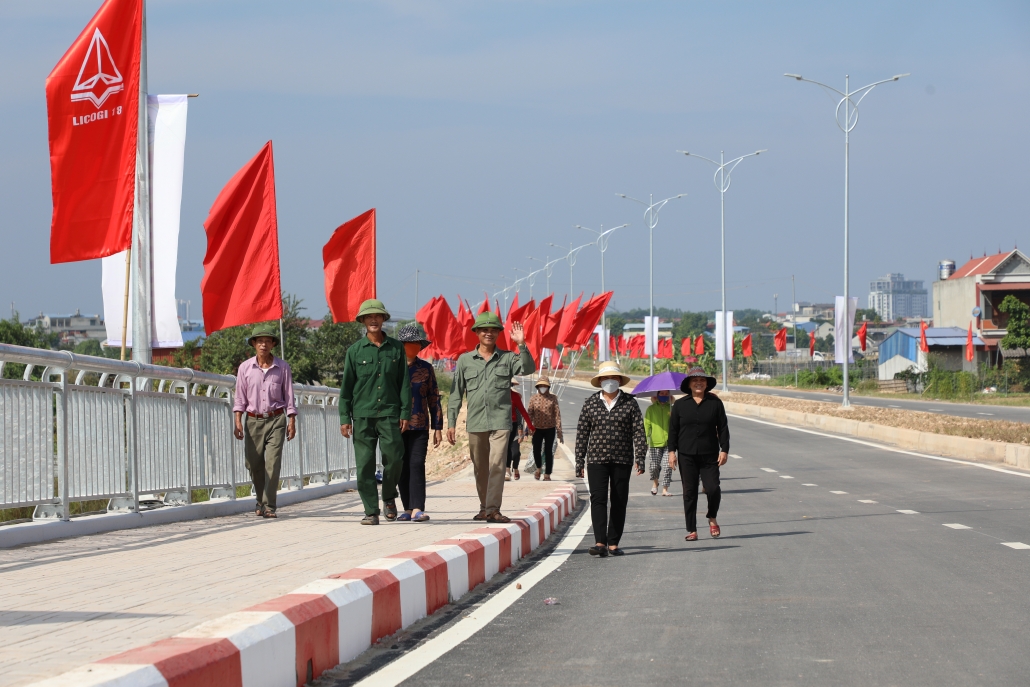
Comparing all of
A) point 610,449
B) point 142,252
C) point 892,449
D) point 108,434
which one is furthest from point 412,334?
point 892,449

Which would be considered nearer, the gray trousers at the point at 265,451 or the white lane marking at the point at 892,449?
the gray trousers at the point at 265,451

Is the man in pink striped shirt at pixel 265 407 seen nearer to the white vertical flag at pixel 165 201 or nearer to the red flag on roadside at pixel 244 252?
the red flag on roadside at pixel 244 252

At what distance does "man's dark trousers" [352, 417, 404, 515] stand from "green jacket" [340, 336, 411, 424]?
3.1 inches

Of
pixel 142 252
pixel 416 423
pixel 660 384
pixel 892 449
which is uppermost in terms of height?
pixel 142 252

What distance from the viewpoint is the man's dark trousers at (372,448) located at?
11.0 metres

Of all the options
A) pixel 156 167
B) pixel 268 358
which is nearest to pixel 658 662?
pixel 268 358

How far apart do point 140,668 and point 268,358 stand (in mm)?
8013

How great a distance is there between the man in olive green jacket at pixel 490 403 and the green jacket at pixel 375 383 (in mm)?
A: 461

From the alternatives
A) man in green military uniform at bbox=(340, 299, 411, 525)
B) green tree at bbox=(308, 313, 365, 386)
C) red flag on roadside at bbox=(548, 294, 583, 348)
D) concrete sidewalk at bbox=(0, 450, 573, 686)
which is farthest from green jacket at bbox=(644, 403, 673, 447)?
green tree at bbox=(308, 313, 365, 386)

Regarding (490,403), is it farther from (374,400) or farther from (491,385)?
(374,400)

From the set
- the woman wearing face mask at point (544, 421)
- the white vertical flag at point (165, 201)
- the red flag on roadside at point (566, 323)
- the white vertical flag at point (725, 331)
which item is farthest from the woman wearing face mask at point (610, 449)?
the white vertical flag at point (725, 331)

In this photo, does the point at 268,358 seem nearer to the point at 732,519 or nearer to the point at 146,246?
the point at 146,246

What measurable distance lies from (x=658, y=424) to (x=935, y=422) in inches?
636

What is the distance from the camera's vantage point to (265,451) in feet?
39.3
